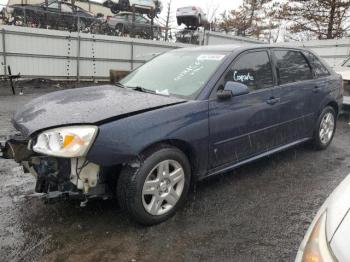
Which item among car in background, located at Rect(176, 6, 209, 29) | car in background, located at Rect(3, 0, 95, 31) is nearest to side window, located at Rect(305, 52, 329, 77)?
car in background, located at Rect(3, 0, 95, 31)

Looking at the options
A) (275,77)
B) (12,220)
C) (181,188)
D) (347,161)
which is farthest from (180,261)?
(347,161)

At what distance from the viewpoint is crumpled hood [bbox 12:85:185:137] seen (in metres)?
3.07

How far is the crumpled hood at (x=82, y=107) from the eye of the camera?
10.1ft

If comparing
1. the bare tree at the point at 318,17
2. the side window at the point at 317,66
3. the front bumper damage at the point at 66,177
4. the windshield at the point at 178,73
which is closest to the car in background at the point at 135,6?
the bare tree at the point at 318,17

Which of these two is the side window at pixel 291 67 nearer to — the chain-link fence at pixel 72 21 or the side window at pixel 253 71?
the side window at pixel 253 71

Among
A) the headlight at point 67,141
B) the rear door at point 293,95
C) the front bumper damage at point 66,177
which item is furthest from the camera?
the rear door at point 293,95

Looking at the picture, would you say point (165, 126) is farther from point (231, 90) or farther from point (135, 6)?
point (135, 6)

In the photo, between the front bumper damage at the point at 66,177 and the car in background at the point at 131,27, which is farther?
the car in background at the point at 131,27

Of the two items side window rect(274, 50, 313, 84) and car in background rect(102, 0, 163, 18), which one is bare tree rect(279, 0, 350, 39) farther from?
side window rect(274, 50, 313, 84)

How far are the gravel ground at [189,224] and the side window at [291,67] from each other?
125 centimetres

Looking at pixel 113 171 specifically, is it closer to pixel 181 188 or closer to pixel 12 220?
pixel 181 188

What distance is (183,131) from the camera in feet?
11.3

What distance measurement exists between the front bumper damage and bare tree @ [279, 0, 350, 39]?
2600 cm

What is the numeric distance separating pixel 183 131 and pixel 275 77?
1778 mm
